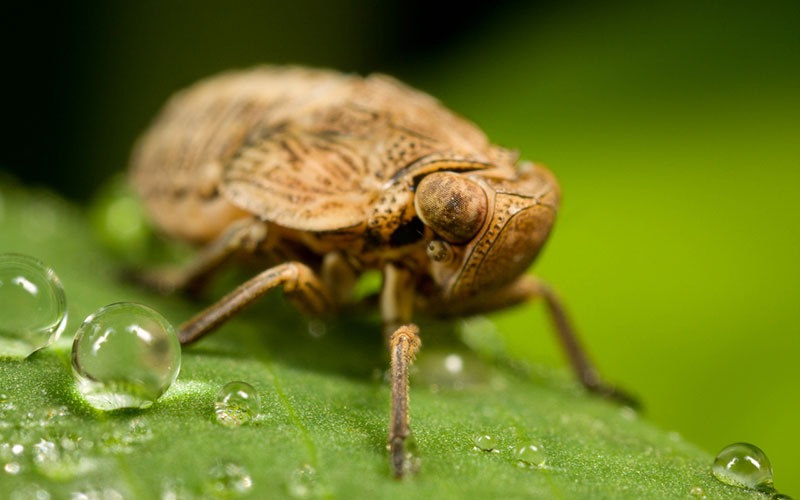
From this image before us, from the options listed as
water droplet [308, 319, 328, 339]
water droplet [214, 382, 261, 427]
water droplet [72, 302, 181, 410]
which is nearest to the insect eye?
water droplet [308, 319, 328, 339]

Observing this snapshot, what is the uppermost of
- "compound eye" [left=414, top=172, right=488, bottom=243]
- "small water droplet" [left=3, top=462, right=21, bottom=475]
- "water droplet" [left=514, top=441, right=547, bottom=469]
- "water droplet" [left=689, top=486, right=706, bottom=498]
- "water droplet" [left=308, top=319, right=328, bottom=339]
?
"compound eye" [left=414, top=172, right=488, bottom=243]

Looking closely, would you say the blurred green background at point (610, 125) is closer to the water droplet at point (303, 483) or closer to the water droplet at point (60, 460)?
the water droplet at point (303, 483)

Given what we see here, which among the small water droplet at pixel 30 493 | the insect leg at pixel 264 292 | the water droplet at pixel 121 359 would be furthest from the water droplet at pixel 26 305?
the small water droplet at pixel 30 493

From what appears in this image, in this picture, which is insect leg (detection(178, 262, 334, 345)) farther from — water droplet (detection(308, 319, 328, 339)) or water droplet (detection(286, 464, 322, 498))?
water droplet (detection(286, 464, 322, 498))

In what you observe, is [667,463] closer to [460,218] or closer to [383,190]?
[460,218]

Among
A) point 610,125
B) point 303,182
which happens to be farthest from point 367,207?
point 610,125

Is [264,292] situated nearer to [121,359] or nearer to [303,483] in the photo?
[121,359]
